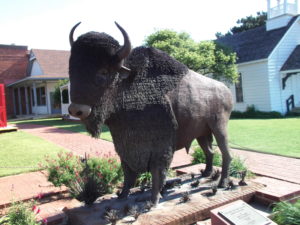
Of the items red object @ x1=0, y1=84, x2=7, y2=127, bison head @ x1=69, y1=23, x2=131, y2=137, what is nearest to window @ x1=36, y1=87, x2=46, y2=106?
red object @ x1=0, y1=84, x2=7, y2=127

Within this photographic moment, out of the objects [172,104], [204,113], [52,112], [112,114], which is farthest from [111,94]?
[52,112]

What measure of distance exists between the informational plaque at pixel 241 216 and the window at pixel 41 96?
976 inches

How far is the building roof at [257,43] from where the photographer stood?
18516 millimetres

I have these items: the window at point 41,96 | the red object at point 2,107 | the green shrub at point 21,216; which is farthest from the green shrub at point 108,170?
the window at point 41,96

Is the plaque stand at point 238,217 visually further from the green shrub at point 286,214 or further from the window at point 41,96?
the window at point 41,96

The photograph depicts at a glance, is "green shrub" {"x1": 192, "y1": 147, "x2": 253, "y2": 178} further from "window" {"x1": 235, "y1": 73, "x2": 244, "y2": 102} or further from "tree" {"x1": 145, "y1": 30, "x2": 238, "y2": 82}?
"window" {"x1": 235, "y1": 73, "x2": 244, "y2": 102}

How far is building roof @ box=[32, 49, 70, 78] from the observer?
24.2 m

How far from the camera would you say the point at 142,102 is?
11.3 ft

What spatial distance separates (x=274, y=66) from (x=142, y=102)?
1684 centimetres

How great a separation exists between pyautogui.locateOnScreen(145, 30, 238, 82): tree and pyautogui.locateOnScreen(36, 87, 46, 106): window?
13615 millimetres

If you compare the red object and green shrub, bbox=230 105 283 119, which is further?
green shrub, bbox=230 105 283 119

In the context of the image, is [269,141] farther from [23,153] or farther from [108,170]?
[23,153]

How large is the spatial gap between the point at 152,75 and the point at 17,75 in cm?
2765

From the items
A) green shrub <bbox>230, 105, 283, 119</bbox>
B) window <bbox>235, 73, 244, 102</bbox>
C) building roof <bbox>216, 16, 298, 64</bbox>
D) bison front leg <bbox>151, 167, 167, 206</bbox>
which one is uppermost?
building roof <bbox>216, 16, 298, 64</bbox>
